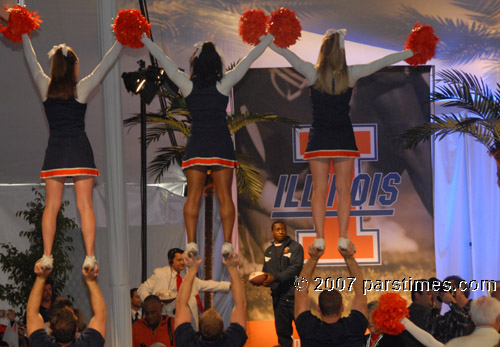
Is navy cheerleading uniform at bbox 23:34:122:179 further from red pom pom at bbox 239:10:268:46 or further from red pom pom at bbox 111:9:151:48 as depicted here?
red pom pom at bbox 239:10:268:46

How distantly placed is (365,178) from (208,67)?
5005 mm

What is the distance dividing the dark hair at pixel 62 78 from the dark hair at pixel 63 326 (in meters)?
2.01

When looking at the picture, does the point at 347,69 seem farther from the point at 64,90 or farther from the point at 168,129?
→ the point at 168,129

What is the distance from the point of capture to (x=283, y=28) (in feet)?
20.2

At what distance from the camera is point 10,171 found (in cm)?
934

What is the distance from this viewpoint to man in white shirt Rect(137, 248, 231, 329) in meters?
7.22

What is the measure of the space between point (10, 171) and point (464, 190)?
21.2 ft

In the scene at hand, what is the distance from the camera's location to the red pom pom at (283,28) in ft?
20.2

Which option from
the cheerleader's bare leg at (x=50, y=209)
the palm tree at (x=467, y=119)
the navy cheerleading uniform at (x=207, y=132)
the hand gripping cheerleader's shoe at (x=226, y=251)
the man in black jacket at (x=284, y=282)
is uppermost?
the palm tree at (x=467, y=119)

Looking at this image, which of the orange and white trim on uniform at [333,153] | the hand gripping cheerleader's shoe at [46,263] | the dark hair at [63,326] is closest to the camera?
the dark hair at [63,326]

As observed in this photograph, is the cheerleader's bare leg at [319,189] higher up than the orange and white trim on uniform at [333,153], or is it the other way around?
the orange and white trim on uniform at [333,153]

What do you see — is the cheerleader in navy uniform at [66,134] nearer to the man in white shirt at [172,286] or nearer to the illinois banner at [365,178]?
the man in white shirt at [172,286]

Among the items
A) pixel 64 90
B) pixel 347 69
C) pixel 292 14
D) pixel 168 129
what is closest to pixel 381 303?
pixel 347 69

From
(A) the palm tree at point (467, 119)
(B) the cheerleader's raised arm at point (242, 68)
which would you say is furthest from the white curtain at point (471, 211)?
(B) the cheerleader's raised arm at point (242, 68)
